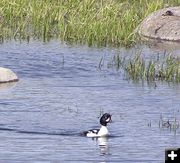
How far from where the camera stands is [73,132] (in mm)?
19125

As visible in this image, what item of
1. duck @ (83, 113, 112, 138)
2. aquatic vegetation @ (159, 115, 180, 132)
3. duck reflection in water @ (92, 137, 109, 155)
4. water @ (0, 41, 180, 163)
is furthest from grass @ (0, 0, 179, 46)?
duck reflection in water @ (92, 137, 109, 155)

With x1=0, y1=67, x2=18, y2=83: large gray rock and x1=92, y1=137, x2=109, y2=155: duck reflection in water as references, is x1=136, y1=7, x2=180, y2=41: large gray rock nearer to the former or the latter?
x1=0, y1=67, x2=18, y2=83: large gray rock

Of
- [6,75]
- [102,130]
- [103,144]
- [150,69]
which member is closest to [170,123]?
[102,130]

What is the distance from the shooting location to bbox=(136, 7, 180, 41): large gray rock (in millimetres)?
32625

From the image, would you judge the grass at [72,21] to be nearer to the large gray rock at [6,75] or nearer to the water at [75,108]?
the water at [75,108]

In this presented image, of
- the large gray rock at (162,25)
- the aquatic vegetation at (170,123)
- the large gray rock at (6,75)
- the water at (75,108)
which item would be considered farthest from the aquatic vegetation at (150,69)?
the large gray rock at (162,25)

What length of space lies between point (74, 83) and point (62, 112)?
3434 millimetres

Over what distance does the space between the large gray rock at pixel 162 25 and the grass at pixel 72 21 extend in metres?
0.34

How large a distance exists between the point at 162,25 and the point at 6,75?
979cm

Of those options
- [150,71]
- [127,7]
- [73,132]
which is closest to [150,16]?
[127,7]

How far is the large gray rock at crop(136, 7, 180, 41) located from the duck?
1302cm

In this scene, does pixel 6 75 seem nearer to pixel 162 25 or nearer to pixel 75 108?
pixel 75 108

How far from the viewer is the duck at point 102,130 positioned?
18859 millimetres

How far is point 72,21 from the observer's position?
102 ft
